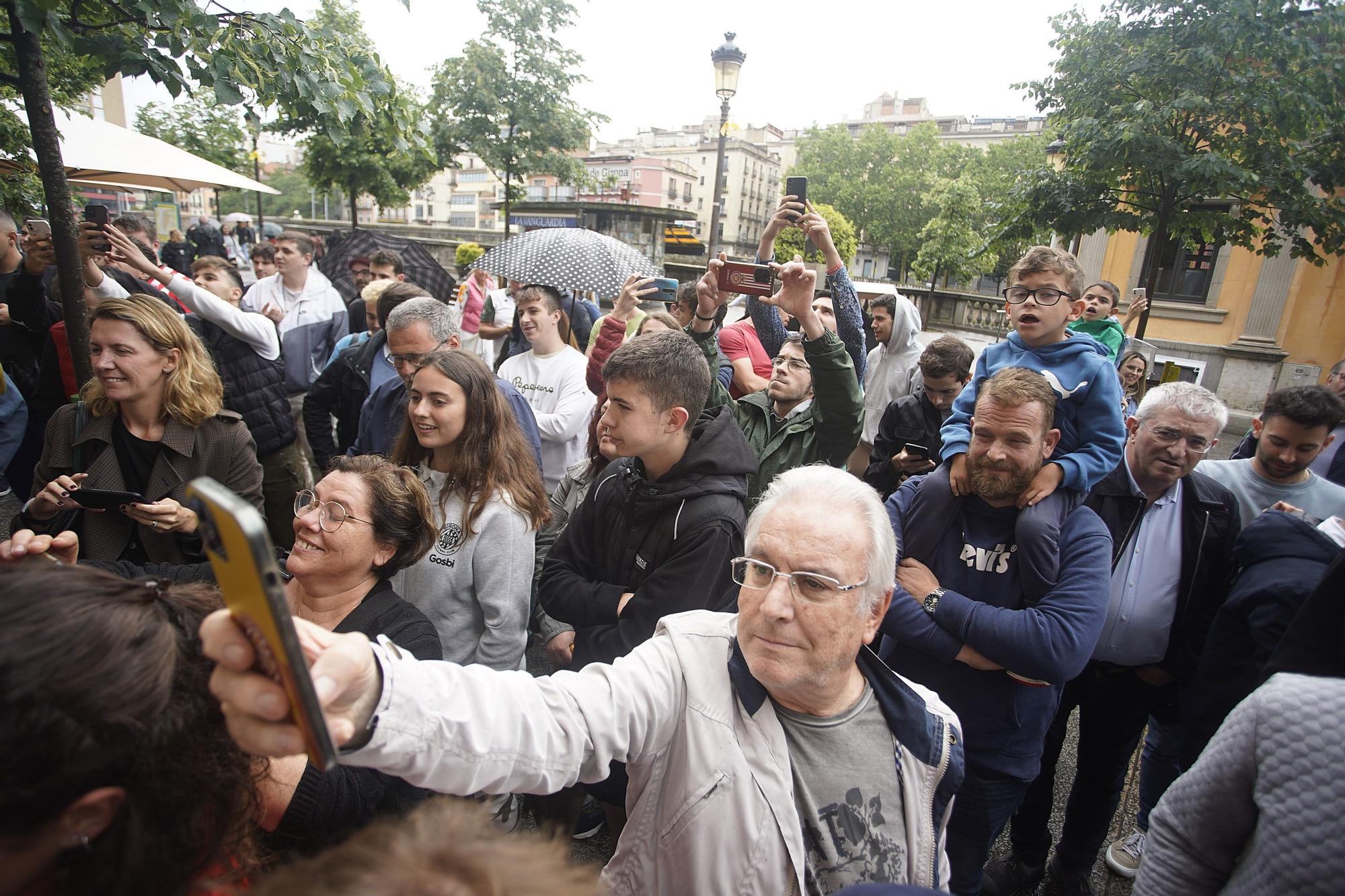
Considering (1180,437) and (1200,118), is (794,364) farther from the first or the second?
(1200,118)

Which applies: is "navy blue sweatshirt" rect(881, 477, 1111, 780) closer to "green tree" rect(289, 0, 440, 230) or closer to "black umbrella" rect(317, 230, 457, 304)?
"black umbrella" rect(317, 230, 457, 304)

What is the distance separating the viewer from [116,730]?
90cm

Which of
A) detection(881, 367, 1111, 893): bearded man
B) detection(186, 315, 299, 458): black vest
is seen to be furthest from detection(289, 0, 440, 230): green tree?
detection(881, 367, 1111, 893): bearded man

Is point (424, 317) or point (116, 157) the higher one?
point (116, 157)

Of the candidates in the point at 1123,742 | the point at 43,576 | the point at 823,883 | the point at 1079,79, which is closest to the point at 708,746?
the point at 823,883

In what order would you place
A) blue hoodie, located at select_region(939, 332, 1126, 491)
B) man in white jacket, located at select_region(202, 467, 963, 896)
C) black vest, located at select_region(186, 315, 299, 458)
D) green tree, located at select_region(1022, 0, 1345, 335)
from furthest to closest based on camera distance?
green tree, located at select_region(1022, 0, 1345, 335) < black vest, located at select_region(186, 315, 299, 458) < blue hoodie, located at select_region(939, 332, 1126, 491) < man in white jacket, located at select_region(202, 467, 963, 896)

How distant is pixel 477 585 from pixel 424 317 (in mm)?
1658

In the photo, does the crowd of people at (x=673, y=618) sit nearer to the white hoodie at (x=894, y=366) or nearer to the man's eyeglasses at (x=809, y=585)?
the man's eyeglasses at (x=809, y=585)

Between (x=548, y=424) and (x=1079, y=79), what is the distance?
30.1 feet

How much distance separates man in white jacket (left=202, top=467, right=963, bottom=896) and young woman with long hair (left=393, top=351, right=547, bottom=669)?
3.70ft

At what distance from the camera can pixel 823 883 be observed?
150 centimetres

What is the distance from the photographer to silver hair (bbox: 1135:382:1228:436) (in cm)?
267

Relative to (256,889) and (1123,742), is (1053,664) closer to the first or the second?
(1123,742)

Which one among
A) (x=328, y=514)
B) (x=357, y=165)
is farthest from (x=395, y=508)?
(x=357, y=165)
